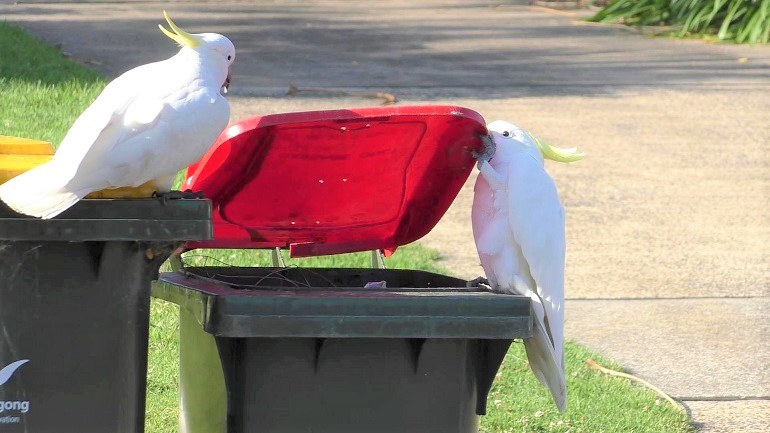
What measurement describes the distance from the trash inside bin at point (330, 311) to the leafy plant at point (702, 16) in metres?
11.0

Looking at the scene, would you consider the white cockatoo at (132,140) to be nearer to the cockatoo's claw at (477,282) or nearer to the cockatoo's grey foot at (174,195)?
the cockatoo's grey foot at (174,195)

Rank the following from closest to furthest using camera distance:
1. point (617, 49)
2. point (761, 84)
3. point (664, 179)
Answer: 1. point (664, 179)
2. point (761, 84)
3. point (617, 49)

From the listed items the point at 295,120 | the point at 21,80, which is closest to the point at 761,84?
the point at 21,80

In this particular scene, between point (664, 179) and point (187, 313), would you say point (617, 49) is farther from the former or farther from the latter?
point (187, 313)

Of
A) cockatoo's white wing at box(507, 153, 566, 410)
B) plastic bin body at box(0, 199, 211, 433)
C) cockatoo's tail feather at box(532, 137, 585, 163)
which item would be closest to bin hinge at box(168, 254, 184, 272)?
plastic bin body at box(0, 199, 211, 433)

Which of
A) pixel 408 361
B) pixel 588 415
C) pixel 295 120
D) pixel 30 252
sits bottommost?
pixel 588 415

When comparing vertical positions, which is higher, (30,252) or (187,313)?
(30,252)

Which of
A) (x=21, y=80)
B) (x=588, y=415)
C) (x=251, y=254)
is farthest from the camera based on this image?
(x=21, y=80)

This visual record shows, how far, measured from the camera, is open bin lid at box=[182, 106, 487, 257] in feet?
9.56

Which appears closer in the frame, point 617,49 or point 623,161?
point 623,161

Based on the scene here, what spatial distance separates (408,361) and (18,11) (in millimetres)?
13034

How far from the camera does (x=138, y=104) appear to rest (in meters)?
2.62

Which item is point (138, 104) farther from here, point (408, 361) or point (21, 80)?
point (21, 80)

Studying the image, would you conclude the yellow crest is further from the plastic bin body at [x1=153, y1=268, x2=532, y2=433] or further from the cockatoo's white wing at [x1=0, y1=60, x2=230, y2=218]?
the cockatoo's white wing at [x1=0, y1=60, x2=230, y2=218]
